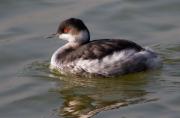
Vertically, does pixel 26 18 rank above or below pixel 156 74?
above

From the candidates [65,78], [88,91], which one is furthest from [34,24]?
[88,91]

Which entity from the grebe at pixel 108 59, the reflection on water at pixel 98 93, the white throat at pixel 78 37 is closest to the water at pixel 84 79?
the reflection on water at pixel 98 93

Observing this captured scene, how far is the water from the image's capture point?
923 cm

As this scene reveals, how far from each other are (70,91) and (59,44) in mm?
2068

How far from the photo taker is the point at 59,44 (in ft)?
39.2

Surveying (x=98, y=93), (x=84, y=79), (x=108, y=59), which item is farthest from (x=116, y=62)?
(x=98, y=93)

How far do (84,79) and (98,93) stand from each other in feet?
2.45

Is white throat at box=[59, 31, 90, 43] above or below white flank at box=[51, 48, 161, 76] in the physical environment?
above

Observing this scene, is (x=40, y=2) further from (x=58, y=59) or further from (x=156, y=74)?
(x=156, y=74)

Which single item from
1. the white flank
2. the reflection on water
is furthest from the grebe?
the reflection on water

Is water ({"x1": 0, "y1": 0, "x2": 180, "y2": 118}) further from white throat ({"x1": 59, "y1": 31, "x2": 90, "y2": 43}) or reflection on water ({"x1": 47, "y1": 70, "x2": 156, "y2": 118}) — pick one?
white throat ({"x1": 59, "y1": 31, "x2": 90, "y2": 43})

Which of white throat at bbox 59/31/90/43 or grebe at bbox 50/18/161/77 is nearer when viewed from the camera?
grebe at bbox 50/18/161/77

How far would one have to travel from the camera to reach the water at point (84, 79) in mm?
9234

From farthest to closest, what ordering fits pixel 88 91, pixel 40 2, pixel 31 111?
pixel 40 2 < pixel 88 91 < pixel 31 111
